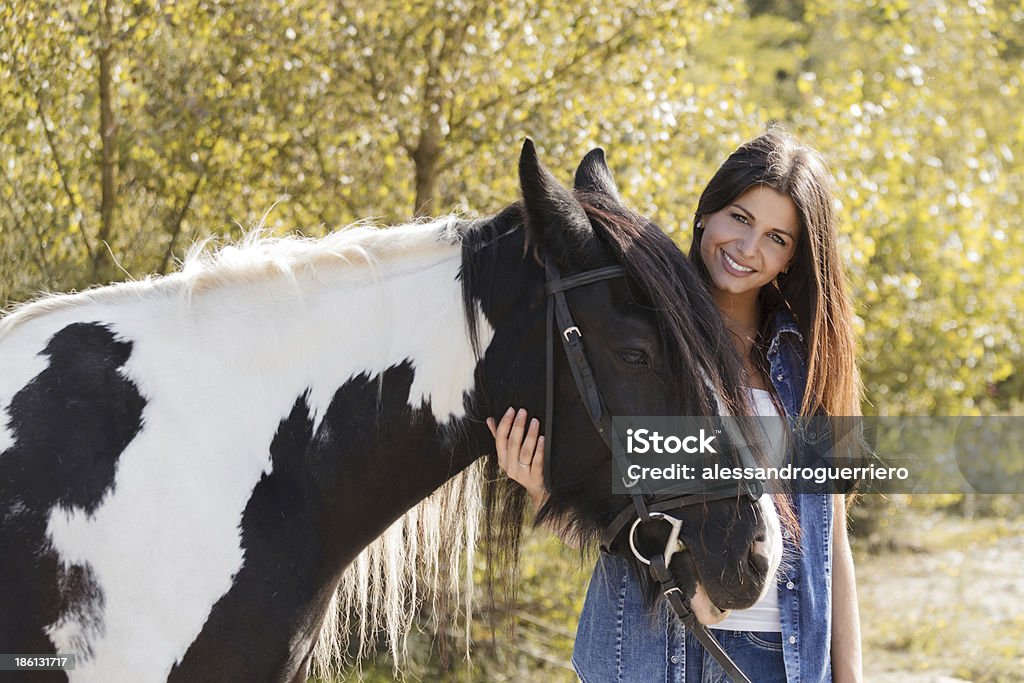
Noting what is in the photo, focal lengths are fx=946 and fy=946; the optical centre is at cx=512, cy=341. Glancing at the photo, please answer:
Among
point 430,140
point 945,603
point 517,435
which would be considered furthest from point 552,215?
point 945,603

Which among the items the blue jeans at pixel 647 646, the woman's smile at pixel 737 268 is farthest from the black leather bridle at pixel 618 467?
the woman's smile at pixel 737 268

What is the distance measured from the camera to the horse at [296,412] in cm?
188

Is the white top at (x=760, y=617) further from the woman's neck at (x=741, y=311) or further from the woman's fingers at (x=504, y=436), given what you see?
the woman's fingers at (x=504, y=436)

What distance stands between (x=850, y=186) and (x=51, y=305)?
4695 mm

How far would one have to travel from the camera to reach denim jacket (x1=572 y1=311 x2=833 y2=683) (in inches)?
86.6

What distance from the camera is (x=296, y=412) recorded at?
6.76 feet

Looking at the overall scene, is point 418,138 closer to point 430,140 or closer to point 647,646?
point 430,140

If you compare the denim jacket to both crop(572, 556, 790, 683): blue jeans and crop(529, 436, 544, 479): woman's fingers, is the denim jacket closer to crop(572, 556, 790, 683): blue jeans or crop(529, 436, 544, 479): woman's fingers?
crop(572, 556, 790, 683): blue jeans

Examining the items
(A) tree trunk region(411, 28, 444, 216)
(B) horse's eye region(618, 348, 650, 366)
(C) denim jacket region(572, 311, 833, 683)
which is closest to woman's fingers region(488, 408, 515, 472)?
(B) horse's eye region(618, 348, 650, 366)

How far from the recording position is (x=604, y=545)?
212cm

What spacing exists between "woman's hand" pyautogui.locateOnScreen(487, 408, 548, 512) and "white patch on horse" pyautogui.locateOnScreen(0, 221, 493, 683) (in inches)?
4.1

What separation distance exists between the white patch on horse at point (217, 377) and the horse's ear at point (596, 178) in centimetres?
36

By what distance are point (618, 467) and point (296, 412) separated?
71 cm

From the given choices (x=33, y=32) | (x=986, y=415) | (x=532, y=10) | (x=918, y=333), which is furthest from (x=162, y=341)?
(x=986, y=415)
